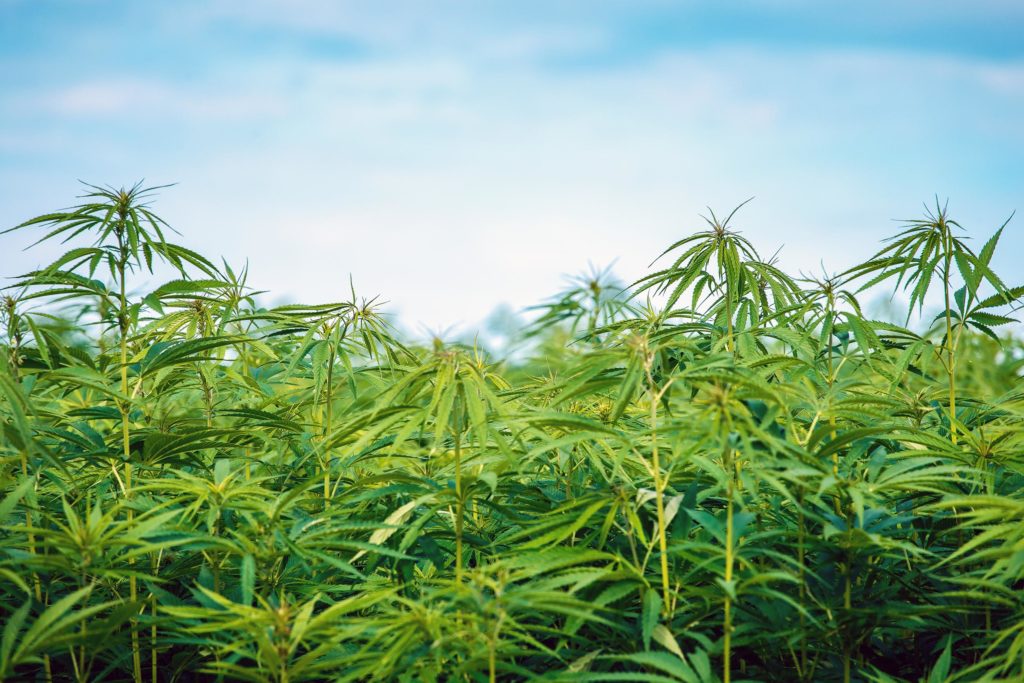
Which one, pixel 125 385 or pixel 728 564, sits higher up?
pixel 125 385

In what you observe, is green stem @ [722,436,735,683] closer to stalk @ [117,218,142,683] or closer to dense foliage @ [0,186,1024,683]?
dense foliage @ [0,186,1024,683]

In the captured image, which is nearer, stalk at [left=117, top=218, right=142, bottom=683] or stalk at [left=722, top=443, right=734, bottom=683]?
stalk at [left=722, top=443, right=734, bottom=683]

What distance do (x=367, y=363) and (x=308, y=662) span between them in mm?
1131

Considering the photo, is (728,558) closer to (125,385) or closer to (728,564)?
(728,564)

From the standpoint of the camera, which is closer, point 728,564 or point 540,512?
point 728,564

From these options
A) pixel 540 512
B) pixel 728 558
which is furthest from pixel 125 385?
pixel 728 558

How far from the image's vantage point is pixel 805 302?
2172 millimetres

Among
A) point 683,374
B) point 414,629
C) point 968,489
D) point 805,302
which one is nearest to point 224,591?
point 414,629

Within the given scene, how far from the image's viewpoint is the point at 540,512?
89.0 inches

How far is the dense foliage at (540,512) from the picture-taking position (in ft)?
5.74

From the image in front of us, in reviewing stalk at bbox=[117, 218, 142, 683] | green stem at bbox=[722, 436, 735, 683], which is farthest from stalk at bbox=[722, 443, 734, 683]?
stalk at bbox=[117, 218, 142, 683]

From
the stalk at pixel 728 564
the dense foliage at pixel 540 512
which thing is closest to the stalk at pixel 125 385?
the dense foliage at pixel 540 512

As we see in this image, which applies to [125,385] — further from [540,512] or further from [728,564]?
[728,564]

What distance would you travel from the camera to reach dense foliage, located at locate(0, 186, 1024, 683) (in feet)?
5.74
